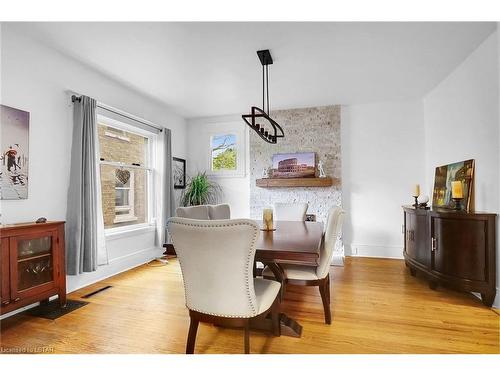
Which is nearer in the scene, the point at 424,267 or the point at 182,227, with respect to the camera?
the point at 182,227

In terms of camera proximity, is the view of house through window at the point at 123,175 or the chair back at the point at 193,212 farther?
the view of house through window at the point at 123,175

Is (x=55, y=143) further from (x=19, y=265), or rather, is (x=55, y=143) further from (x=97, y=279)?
(x=97, y=279)

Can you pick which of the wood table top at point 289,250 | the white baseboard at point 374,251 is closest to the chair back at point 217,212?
the wood table top at point 289,250

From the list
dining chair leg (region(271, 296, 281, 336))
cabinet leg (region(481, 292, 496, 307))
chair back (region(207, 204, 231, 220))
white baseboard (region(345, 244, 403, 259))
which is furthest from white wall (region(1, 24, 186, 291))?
cabinet leg (region(481, 292, 496, 307))

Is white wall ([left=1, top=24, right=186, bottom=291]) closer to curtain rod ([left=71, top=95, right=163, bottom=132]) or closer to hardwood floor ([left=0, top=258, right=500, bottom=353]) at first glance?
curtain rod ([left=71, top=95, right=163, bottom=132])

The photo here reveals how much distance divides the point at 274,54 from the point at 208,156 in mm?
2809

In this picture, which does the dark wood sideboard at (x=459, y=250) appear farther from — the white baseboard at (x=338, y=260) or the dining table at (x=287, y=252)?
the dining table at (x=287, y=252)

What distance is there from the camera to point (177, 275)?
351 centimetres

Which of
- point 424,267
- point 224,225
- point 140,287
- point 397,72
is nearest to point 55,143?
point 140,287

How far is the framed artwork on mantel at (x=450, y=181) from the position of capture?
2809 millimetres

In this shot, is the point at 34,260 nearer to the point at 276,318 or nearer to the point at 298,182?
the point at 276,318

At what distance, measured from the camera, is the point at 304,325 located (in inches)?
84.4

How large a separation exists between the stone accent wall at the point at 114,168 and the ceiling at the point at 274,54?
759 millimetres
